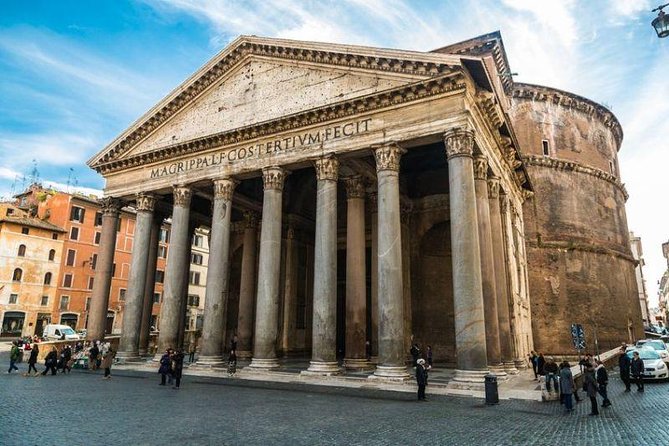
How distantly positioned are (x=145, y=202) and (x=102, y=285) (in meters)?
3.89

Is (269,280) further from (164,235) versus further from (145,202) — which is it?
(164,235)

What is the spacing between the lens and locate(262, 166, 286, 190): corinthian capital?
51.2ft

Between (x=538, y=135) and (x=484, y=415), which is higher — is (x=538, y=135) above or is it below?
above

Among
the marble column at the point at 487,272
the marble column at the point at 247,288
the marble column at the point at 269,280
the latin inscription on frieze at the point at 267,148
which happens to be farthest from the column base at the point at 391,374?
the marble column at the point at 247,288

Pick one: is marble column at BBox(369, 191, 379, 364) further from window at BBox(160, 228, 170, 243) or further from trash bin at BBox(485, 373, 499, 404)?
window at BBox(160, 228, 170, 243)

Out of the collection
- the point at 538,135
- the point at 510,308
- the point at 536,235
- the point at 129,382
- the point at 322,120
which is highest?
the point at 538,135

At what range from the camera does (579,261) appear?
2489cm

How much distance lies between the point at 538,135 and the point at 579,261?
24.6ft

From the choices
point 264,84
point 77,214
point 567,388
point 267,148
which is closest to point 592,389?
point 567,388

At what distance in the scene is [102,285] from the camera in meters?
18.8

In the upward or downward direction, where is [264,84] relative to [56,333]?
upward

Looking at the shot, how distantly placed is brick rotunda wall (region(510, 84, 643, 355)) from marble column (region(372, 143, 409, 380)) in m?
14.3

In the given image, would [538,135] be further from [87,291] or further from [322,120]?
[87,291]

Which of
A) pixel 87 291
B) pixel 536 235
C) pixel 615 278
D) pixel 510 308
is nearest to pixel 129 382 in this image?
pixel 510 308
